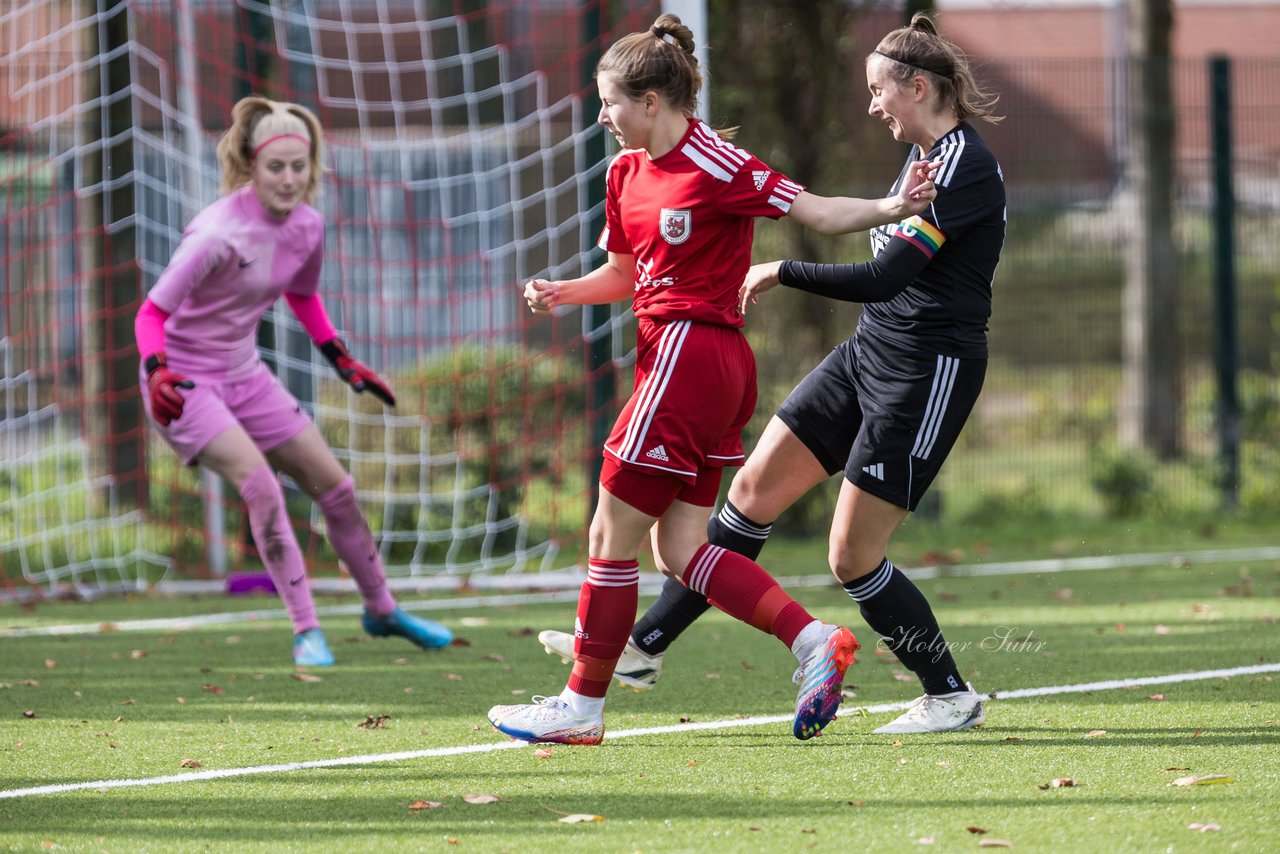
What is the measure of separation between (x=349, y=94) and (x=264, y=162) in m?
5.89

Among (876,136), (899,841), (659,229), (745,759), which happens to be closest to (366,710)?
(745,759)

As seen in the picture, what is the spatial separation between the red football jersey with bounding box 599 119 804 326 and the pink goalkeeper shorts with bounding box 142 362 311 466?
2.22 m

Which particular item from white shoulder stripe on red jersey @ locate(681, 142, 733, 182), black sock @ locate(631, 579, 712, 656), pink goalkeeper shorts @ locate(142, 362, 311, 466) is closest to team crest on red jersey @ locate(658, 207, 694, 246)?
white shoulder stripe on red jersey @ locate(681, 142, 733, 182)

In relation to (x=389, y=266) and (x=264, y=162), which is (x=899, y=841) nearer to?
(x=264, y=162)

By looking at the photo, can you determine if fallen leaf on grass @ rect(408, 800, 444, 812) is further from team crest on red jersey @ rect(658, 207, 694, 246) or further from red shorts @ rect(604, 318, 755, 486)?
team crest on red jersey @ rect(658, 207, 694, 246)

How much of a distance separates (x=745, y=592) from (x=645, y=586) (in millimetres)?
3623

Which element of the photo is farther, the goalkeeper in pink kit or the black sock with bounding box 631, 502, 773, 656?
the goalkeeper in pink kit

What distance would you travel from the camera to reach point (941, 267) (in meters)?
4.17

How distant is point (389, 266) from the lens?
948cm

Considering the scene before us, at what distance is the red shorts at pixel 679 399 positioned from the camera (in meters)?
4.02

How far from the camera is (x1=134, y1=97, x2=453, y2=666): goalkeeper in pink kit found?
5.74 metres

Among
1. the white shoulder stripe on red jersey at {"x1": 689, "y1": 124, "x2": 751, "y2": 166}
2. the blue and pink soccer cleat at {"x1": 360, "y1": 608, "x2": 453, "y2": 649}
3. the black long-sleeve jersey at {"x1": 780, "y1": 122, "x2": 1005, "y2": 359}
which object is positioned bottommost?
the blue and pink soccer cleat at {"x1": 360, "y1": 608, "x2": 453, "y2": 649}

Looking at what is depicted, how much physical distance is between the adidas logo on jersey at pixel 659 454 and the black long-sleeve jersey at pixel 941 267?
0.53 metres

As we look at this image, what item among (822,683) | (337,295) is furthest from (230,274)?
(337,295)
